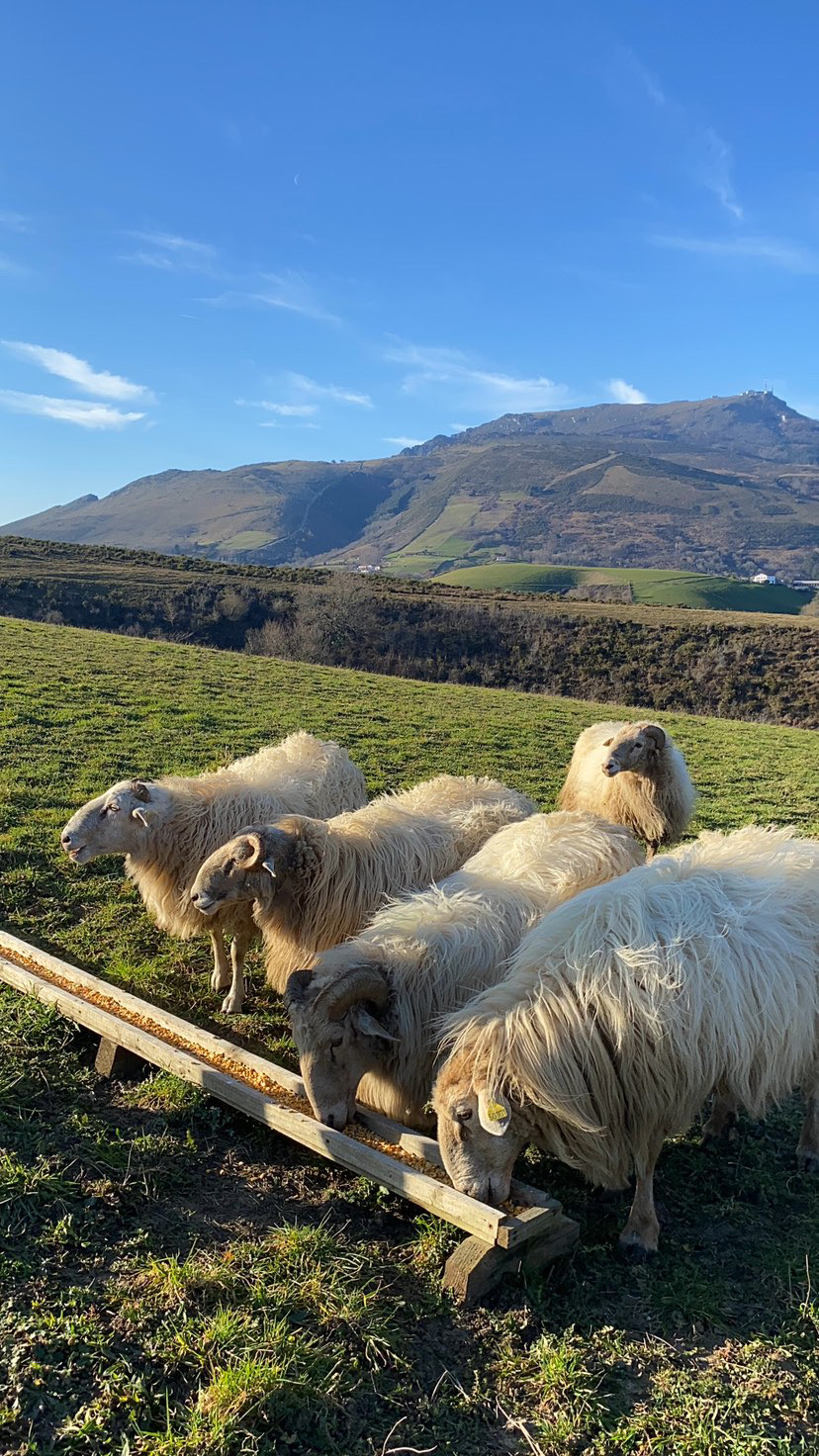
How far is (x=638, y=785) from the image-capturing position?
436 inches

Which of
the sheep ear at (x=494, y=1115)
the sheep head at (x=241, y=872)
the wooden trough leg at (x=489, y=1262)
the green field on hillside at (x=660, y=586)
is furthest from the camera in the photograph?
the green field on hillside at (x=660, y=586)

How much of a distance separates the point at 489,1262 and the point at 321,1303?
2.68 ft

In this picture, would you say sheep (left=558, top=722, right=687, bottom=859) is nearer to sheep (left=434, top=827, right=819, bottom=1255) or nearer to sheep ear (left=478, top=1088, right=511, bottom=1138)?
sheep (left=434, top=827, right=819, bottom=1255)

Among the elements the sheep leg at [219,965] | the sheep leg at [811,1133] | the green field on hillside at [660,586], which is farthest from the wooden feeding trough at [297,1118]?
the green field on hillside at [660,586]

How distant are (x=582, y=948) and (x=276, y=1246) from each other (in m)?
2.24

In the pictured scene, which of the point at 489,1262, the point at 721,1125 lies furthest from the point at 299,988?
the point at 721,1125

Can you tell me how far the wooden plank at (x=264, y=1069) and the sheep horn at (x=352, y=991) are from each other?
0.54 metres

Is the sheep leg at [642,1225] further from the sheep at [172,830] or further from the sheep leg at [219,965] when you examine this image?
the sheep leg at [219,965]

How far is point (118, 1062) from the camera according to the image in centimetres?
563

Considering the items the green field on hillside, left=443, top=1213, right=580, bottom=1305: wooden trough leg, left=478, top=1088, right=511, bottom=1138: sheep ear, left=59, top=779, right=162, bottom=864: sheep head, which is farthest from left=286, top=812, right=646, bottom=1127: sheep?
the green field on hillside

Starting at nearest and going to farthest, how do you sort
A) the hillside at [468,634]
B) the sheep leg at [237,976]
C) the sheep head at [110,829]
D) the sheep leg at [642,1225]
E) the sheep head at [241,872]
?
the sheep leg at [642,1225] → the sheep head at [241,872] → the sheep leg at [237,976] → the sheep head at [110,829] → the hillside at [468,634]

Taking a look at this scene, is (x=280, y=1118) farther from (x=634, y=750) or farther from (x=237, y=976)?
(x=634, y=750)

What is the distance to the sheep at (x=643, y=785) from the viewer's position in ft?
35.1

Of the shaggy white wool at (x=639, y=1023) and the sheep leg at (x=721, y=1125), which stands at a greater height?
the shaggy white wool at (x=639, y=1023)
